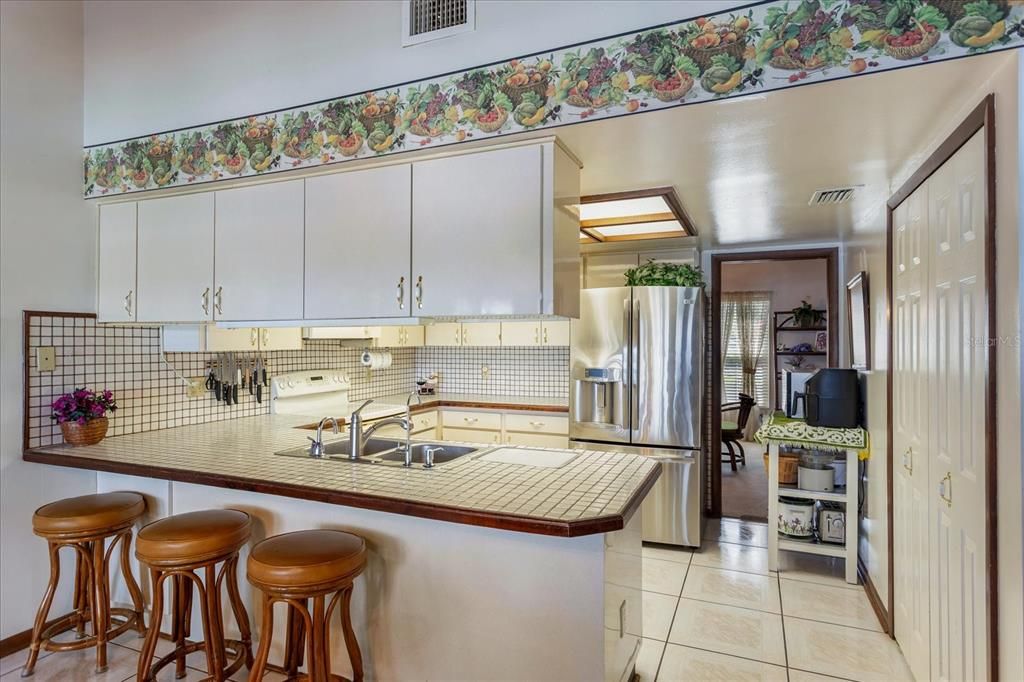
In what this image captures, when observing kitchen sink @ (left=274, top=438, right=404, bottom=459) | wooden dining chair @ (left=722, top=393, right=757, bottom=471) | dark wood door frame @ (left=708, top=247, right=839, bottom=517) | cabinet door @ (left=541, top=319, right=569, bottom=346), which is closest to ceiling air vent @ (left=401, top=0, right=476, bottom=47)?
kitchen sink @ (left=274, top=438, right=404, bottom=459)

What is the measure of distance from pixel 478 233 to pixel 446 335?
282cm

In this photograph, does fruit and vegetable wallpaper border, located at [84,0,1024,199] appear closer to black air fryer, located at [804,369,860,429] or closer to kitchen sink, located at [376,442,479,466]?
kitchen sink, located at [376,442,479,466]

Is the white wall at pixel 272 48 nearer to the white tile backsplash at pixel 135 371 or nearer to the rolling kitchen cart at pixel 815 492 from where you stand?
the white tile backsplash at pixel 135 371

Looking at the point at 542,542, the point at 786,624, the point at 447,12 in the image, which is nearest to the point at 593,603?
the point at 542,542

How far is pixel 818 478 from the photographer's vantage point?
3416 mm

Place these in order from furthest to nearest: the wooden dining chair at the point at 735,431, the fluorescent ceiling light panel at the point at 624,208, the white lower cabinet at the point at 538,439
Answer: the wooden dining chair at the point at 735,431, the white lower cabinet at the point at 538,439, the fluorescent ceiling light panel at the point at 624,208

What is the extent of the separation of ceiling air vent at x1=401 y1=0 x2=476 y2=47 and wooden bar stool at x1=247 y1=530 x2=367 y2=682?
6.05 feet

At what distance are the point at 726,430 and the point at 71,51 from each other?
5831mm

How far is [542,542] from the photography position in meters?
1.79

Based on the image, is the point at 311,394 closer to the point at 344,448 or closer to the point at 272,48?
the point at 344,448

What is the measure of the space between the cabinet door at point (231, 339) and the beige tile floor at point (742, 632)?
143 centimetres

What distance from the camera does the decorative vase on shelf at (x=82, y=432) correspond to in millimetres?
2623

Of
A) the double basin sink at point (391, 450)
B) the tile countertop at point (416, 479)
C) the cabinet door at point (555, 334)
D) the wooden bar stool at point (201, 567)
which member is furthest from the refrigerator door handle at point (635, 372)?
the wooden bar stool at point (201, 567)

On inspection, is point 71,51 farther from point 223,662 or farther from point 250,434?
point 223,662
